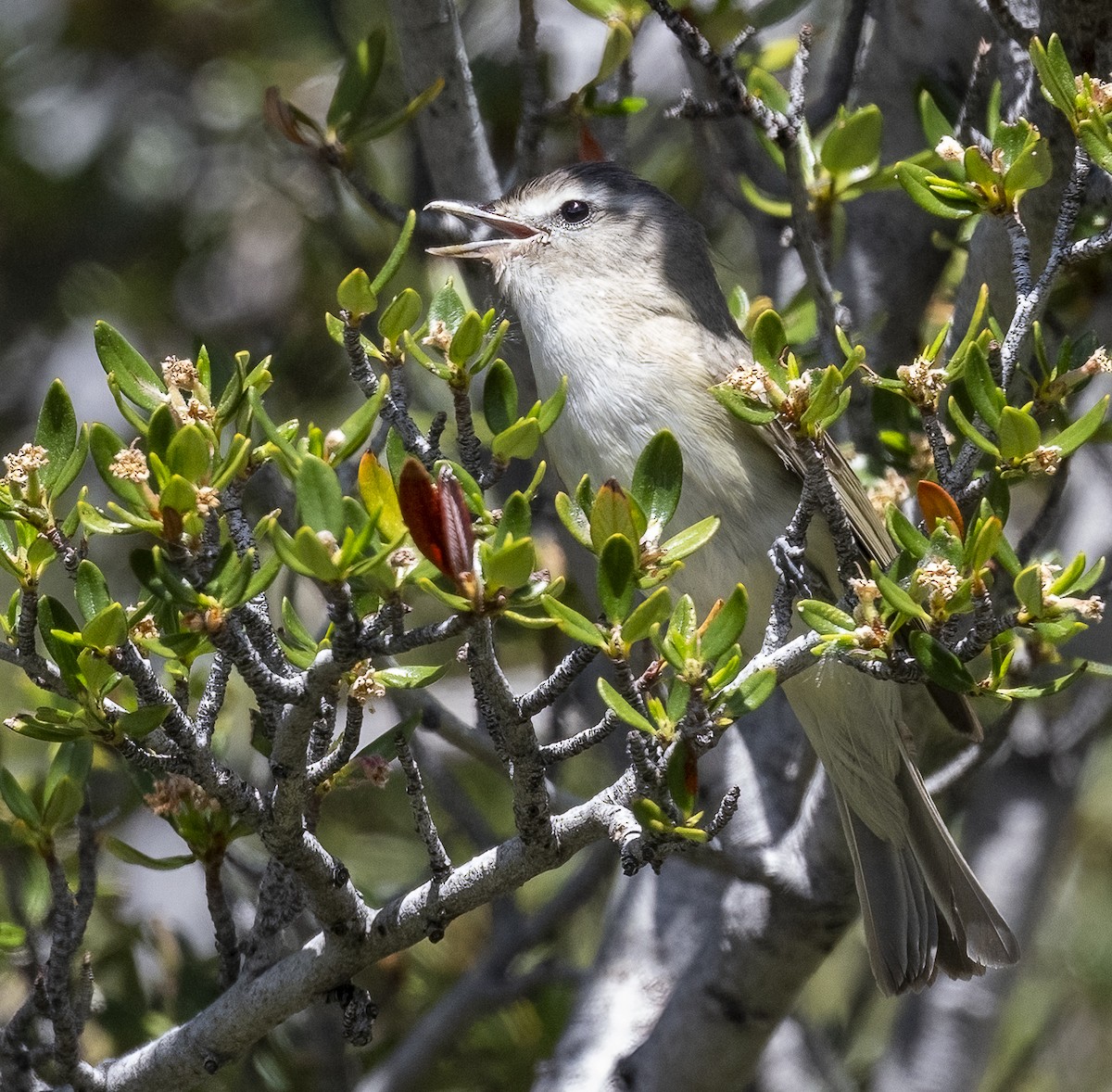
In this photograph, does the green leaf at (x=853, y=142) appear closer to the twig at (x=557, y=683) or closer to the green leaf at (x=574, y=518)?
the green leaf at (x=574, y=518)

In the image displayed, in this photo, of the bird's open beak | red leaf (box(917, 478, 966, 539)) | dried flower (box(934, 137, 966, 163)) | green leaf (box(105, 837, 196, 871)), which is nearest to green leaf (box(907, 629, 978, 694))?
red leaf (box(917, 478, 966, 539))

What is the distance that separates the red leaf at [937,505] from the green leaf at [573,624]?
1.44ft

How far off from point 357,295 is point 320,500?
571 mm

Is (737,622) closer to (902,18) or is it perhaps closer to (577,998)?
(577,998)

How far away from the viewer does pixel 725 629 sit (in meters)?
1.72

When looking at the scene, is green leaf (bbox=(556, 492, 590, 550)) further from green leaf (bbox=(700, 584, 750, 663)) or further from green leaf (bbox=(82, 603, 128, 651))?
green leaf (bbox=(82, 603, 128, 651))

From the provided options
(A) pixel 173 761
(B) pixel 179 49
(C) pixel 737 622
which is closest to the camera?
(C) pixel 737 622

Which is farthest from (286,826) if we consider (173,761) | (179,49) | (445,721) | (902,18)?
(179,49)

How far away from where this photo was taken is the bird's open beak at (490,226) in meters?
3.15

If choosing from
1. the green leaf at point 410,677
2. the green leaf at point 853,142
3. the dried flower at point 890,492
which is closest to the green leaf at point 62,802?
the green leaf at point 410,677

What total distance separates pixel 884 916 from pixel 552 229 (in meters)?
1.73

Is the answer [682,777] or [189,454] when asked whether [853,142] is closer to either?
[682,777]

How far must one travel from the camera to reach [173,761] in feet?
6.16

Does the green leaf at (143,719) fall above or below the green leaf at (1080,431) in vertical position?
below
